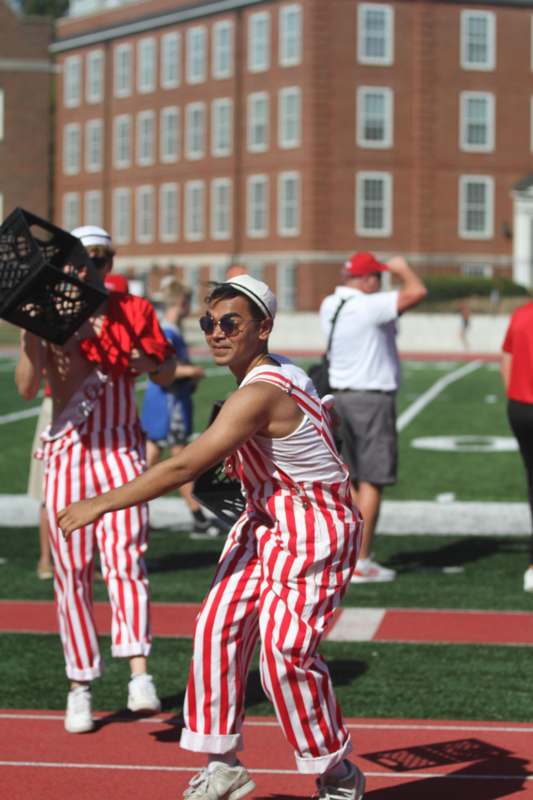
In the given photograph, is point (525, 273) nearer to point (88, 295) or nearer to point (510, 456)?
point (510, 456)

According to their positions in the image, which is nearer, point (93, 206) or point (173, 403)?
point (173, 403)

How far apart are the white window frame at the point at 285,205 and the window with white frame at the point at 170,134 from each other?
7.38m

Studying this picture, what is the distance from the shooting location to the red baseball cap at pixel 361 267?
9312 millimetres

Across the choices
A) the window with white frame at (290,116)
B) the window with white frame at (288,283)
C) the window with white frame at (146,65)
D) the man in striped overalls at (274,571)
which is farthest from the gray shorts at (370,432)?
the window with white frame at (146,65)

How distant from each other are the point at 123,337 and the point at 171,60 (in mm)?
66995

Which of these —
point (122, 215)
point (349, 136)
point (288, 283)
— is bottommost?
point (288, 283)

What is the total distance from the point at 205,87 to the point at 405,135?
9.85 m

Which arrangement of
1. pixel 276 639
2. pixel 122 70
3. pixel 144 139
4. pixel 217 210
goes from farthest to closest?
pixel 122 70, pixel 144 139, pixel 217 210, pixel 276 639

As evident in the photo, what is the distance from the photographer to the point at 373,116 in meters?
64.9

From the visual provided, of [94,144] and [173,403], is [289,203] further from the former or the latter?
[173,403]

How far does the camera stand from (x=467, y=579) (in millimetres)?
9953

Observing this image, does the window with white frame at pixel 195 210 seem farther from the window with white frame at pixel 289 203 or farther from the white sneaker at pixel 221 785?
the white sneaker at pixel 221 785

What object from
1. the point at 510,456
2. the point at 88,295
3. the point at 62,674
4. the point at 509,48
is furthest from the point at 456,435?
the point at 509,48

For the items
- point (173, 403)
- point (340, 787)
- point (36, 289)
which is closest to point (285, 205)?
point (173, 403)
